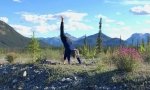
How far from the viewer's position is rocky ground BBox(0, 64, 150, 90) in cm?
1803

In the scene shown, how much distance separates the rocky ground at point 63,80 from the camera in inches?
710

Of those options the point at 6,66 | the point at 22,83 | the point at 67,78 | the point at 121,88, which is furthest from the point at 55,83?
the point at 6,66

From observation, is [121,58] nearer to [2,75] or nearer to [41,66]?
[41,66]

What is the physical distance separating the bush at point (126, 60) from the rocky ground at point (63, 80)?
365mm

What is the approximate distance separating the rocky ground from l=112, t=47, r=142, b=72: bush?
1.20 feet

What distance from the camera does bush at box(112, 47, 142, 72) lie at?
1919cm

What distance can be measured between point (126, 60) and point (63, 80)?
281cm

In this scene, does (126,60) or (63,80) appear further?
(63,80)

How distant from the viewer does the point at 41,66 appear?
72.9 ft

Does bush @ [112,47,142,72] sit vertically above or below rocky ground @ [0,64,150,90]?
above

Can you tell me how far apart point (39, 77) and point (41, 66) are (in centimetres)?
154

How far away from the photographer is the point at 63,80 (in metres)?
19.6

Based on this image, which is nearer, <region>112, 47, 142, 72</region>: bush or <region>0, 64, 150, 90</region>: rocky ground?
<region>0, 64, 150, 90</region>: rocky ground

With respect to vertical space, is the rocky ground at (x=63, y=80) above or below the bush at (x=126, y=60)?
below
